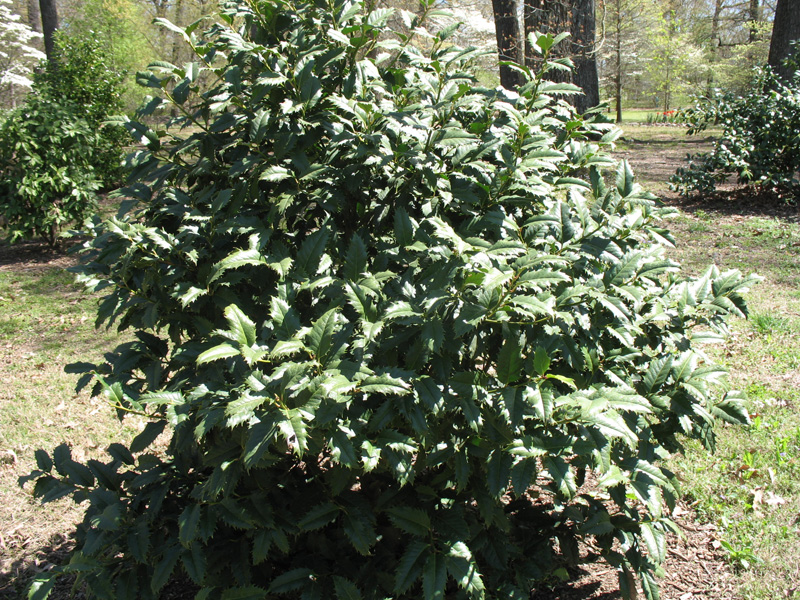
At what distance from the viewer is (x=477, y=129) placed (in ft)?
7.61

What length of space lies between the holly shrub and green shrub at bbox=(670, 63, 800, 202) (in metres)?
8.51

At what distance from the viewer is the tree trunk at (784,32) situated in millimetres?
11289

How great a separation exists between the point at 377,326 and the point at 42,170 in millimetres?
8836

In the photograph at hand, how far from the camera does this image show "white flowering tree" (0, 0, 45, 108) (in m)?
20.6

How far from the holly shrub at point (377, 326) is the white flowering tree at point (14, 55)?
19.7 meters

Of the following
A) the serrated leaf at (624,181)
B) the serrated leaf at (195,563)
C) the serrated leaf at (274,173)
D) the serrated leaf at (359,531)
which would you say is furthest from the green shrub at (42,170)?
the serrated leaf at (624,181)

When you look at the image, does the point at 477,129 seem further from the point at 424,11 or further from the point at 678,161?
the point at 678,161

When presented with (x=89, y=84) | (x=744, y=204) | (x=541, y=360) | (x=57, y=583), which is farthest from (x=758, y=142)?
(x=89, y=84)

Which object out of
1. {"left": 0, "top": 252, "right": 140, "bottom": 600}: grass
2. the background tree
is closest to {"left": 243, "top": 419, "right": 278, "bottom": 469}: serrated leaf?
{"left": 0, "top": 252, "right": 140, "bottom": 600}: grass

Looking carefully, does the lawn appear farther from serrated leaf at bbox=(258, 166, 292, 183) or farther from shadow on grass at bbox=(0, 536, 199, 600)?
serrated leaf at bbox=(258, 166, 292, 183)

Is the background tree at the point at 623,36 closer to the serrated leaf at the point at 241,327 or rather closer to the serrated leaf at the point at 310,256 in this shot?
the serrated leaf at the point at 310,256

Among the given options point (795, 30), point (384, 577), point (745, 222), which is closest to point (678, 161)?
point (795, 30)

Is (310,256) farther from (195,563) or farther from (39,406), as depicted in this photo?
(39,406)

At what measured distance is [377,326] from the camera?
180 centimetres
